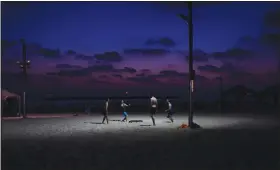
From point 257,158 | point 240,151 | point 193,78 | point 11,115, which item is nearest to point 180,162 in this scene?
point 257,158

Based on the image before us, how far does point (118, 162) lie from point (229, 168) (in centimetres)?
267

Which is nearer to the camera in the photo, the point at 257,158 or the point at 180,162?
the point at 180,162

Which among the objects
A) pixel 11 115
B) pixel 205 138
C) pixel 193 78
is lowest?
pixel 11 115

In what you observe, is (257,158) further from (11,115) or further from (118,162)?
(11,115)

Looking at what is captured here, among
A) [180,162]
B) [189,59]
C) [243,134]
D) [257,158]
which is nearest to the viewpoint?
[180,162]

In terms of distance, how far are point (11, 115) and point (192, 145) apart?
1047 inches

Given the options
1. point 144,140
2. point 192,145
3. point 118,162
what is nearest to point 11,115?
point 144,140

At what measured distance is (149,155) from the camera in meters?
12.0

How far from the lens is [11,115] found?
1485 inches

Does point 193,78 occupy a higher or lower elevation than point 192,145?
higher

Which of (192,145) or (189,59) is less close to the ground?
(189,59)

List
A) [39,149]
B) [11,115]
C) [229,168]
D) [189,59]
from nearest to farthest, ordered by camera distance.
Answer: [229,168] → [39,149] → [189,59] → [11,115]

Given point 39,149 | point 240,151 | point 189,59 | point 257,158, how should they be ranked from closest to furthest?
1. point 257,158
2. point 240,151
3. point 39,149
4. point 189,59

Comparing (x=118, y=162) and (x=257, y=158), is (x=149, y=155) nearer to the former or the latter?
(x=118, y=162)
